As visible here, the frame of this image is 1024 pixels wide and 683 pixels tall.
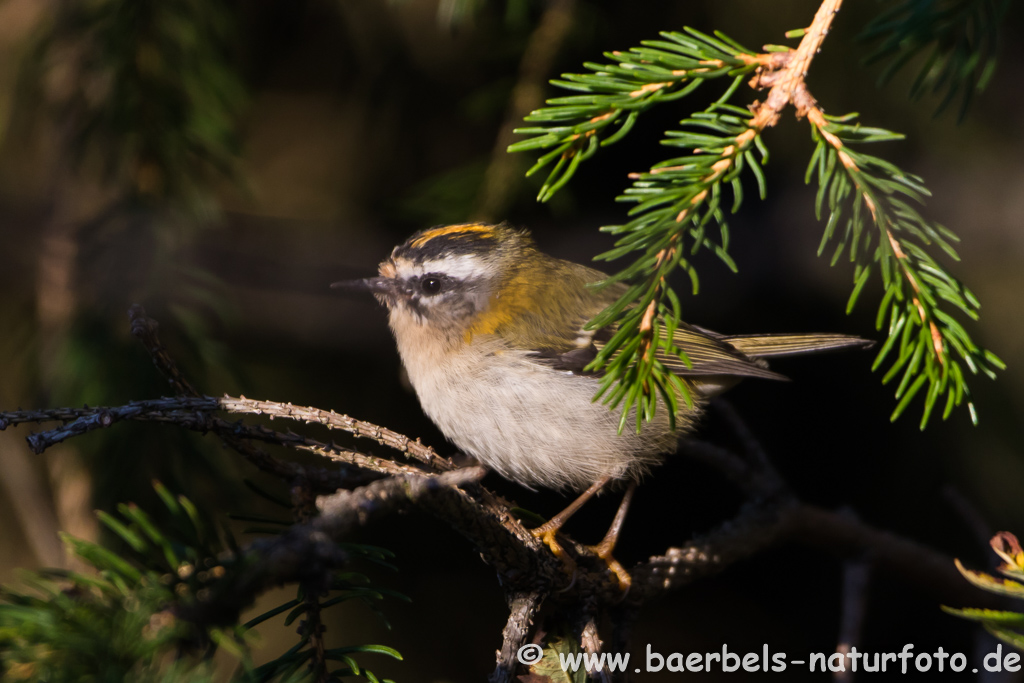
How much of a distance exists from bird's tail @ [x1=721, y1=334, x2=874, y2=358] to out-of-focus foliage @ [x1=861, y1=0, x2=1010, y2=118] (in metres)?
0.61

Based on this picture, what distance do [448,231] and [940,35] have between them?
111 cm

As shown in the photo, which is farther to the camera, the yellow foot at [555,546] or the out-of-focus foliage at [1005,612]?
the yellow foot at [555,546]

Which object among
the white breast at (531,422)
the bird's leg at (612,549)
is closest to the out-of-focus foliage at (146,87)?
the white breast at (531,422)

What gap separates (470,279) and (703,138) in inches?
40.4

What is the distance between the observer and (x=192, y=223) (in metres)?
Result: 1.76

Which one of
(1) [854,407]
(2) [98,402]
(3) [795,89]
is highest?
(1) [854,407]

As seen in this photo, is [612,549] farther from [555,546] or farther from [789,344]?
[789,344]

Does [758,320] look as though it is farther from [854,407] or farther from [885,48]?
[885,48]

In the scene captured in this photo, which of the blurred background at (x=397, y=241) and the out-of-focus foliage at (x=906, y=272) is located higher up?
the blurred background at (x=397, y=241)

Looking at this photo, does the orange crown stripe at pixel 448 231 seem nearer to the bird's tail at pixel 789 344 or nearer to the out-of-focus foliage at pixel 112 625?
the bird's tail at pixel 789 344

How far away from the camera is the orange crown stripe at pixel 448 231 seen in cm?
180

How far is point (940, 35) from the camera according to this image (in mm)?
1199

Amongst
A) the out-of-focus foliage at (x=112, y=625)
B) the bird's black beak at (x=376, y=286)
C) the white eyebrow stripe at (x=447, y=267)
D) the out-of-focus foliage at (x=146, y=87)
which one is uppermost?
the out-of-focus foliage at (x=146, y=87)

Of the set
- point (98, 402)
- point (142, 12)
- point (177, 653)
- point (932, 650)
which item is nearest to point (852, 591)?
point (932, 650)
